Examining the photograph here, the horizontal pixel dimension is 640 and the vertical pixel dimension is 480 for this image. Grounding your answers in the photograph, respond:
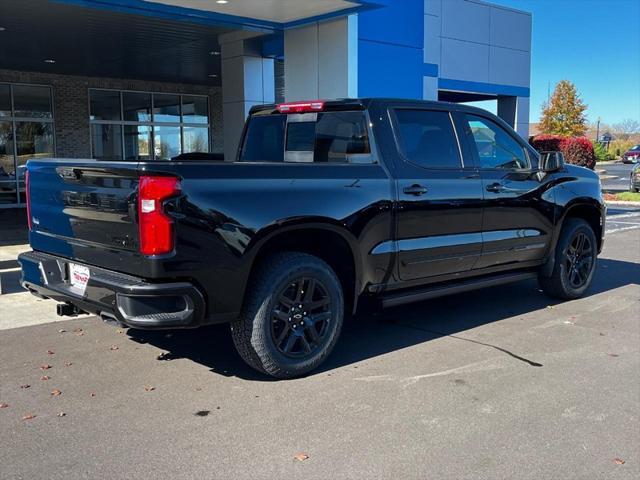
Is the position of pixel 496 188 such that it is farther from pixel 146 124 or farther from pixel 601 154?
pixel 601 154

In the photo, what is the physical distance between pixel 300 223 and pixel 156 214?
1.07 meters

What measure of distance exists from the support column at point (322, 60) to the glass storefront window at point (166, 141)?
10.8m

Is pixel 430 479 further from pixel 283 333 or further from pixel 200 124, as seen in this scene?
pixel 200 124

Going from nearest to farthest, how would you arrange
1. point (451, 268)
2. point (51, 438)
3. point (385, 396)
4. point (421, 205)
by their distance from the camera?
point (51, 438)
point (385, 396)
point (421, 205)
point (451, 268)

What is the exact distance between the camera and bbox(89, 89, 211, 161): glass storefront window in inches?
791

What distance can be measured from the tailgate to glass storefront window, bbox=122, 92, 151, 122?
655 inches

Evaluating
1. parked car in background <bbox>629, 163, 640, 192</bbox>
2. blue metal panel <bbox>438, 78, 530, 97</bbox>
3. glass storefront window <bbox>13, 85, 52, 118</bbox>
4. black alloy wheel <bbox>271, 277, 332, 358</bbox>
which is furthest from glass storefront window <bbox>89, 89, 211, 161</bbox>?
parked car in background <bbox>629, 163, 640, 192</bbox>

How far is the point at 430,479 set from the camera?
3.21 m

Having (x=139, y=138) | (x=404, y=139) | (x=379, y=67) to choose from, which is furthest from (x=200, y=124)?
(x=404, y=139)

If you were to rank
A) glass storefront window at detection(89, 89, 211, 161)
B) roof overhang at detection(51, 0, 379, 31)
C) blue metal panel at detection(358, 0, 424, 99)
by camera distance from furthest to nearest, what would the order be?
glass storefront window at detection(89, 89, 211, 161), blue metal panel at detection(358, 0, 424, 99), roof overhang at detection(51, 0, 379, 31)

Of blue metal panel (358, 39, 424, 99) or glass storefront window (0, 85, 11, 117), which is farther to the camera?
glass storefront window (0, 85, 11, 117)

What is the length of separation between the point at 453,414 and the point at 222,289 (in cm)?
167

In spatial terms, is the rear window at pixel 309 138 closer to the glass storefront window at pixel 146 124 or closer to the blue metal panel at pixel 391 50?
the blue metal panel at pixel 391 50

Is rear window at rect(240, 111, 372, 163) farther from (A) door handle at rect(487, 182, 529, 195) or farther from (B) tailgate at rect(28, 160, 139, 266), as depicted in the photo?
(B) tailgate at rect(28, 160, 139, 266)
